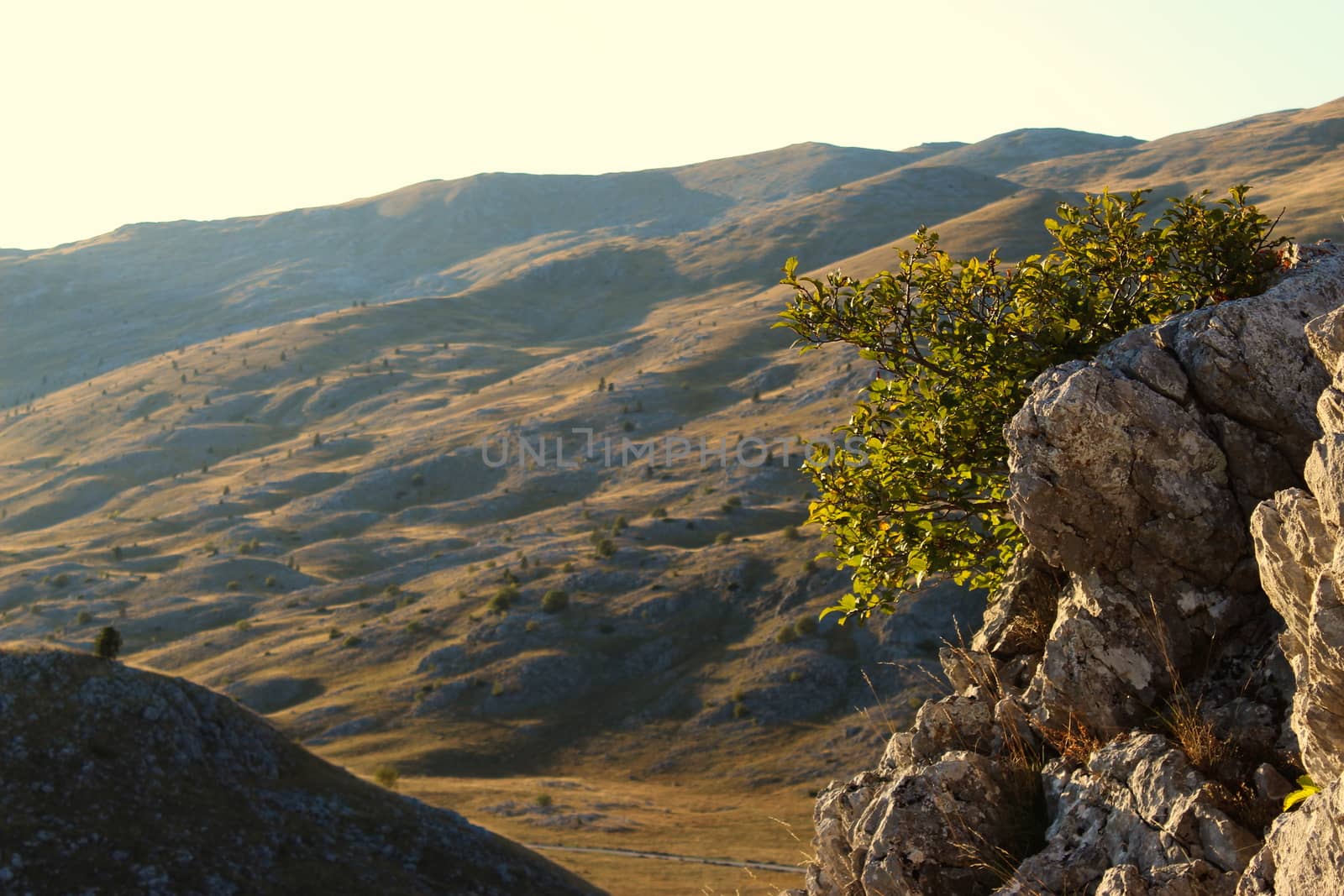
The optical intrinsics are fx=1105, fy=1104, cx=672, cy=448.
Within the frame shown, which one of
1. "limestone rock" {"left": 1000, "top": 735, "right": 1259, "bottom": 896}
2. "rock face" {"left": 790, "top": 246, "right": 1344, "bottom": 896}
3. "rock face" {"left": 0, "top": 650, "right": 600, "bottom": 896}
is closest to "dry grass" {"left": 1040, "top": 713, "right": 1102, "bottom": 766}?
"rock face" {"left": 790, "top": 246, "right": 1344, "bottom": 896}

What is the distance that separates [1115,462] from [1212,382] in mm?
1341

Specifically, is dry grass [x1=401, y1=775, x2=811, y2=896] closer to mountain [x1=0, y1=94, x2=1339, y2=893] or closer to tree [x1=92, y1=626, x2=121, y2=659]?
mountain [x1=0, y1=94, x2=1339, y2=893]

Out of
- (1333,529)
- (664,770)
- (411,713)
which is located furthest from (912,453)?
(411,713)

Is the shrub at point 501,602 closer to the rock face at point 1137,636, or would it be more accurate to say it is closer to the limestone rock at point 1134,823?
the rock face at point 1137,636

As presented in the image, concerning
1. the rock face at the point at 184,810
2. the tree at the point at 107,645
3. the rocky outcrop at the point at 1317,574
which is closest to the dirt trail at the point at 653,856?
the rock face at the point at 184,810

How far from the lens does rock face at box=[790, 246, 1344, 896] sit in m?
10.2

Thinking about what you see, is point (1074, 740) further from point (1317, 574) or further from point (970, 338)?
point (970, 338)

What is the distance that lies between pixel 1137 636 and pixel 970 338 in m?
4.75

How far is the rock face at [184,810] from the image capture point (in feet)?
138

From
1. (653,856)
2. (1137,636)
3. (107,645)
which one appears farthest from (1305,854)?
(653,856)

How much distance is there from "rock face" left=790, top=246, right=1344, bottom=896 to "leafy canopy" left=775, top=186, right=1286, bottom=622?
4.53 feet

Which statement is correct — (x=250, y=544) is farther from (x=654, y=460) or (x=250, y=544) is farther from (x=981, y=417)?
(x=981, y=417)

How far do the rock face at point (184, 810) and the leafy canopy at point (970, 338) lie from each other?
37704mm

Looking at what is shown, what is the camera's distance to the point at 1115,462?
1192cm
